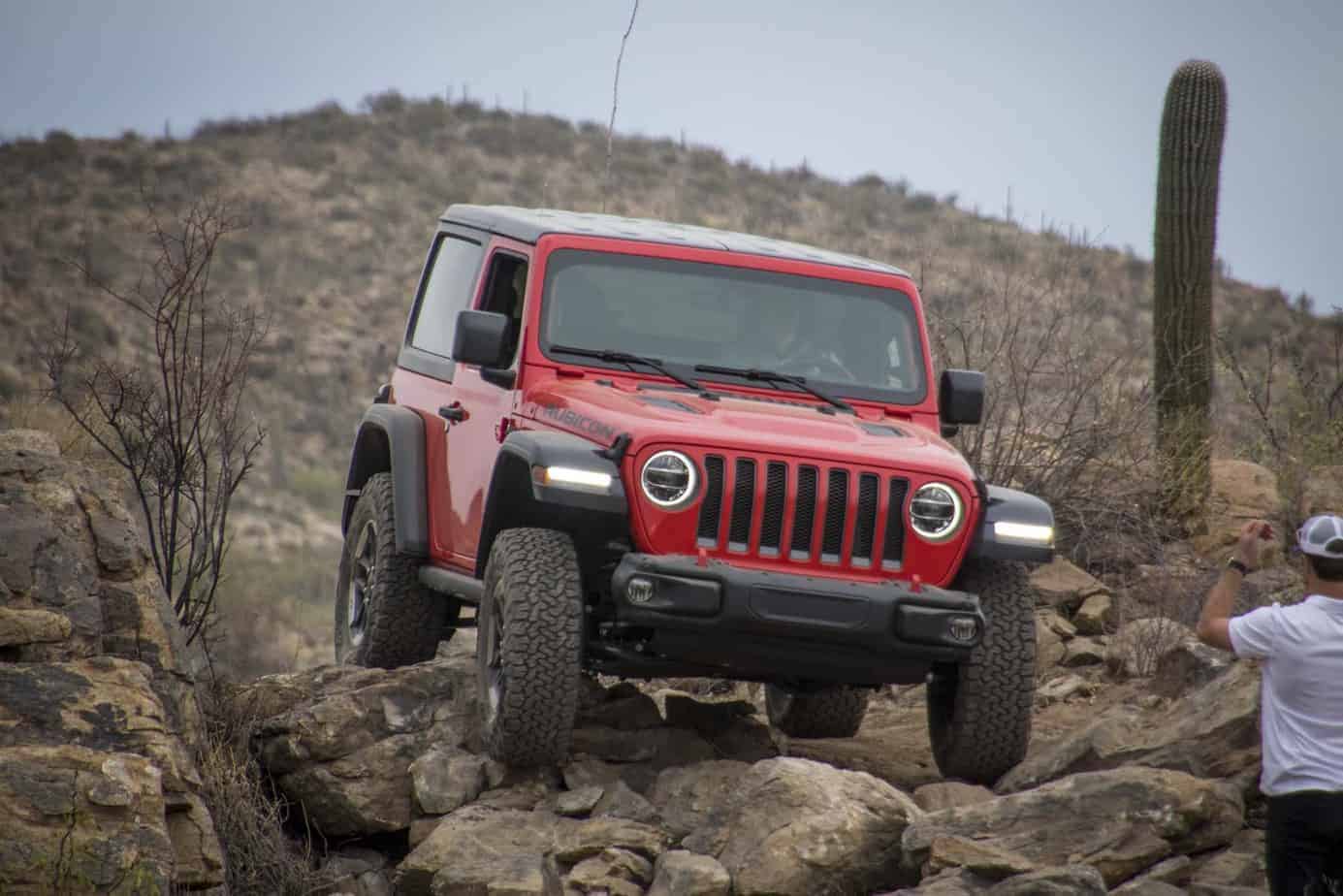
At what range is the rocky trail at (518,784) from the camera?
19.4 feet

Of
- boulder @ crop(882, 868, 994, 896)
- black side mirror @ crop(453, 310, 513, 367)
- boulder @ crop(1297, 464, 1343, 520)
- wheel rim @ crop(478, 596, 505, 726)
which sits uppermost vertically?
black side mirror @ crop(453, 310, 513, 367)

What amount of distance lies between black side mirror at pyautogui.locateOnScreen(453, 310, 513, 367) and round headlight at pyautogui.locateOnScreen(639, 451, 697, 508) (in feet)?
3.46

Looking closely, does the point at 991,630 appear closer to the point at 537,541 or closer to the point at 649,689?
the point at 537,541

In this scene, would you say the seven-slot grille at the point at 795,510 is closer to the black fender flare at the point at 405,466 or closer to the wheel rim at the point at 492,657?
the wheel rim at the point at 492,657

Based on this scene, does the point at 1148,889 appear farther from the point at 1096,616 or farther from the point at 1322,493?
the point at 1322,493

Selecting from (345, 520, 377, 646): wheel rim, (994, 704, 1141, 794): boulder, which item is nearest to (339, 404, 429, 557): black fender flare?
(345, 520, 377, 646): wheel rim

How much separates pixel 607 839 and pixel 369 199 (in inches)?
1465

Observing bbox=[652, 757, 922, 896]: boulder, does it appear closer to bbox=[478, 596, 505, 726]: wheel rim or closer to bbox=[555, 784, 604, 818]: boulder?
bbox=[555, 784, 604, 818]: boulder

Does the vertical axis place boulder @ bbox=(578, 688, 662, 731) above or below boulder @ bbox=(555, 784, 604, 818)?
above

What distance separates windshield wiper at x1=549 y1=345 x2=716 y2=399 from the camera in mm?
7352

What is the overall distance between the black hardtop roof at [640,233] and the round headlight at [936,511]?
54.5 inches

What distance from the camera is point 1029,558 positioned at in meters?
6.72

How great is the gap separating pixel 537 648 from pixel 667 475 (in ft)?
2.45

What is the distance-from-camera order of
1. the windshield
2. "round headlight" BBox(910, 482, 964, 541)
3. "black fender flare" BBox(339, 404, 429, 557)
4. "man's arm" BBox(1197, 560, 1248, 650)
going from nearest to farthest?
"man's arm" BBox(1197, 560, 1248, 650) → "round headlight" BBox(910, 482, 964, 541) → the windshield → "black fender flare" BBox(339, 404, 429, 557)
